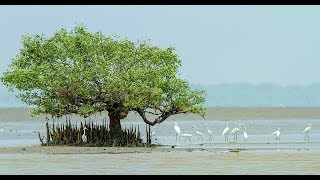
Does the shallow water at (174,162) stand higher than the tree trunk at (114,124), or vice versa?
the tree trunk at (114,124)

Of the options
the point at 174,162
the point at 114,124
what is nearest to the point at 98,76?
the point at 114,124

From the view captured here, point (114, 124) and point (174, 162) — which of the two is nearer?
point (174, 162)

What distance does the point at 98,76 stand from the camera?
25.6 metres

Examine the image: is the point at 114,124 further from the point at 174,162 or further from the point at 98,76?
the point at 174,162

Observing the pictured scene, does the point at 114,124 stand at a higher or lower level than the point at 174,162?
higher

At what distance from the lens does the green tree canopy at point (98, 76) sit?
25562 millimetres

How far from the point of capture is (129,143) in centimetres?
2556

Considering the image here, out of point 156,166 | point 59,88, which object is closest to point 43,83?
point 59,88

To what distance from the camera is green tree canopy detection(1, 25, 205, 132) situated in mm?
25562

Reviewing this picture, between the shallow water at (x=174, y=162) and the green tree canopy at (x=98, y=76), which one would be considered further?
the green tree canopy at (x=98, y=76)

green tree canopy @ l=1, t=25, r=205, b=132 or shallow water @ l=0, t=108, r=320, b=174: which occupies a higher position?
green tree canopy @ l=1, t=25, r=205, b=132
